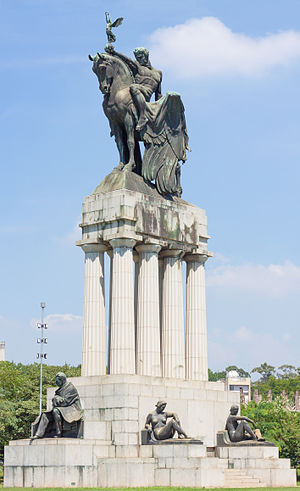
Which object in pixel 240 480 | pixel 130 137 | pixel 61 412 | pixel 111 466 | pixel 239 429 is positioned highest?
pixel 130 137

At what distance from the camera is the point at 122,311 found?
35812mm

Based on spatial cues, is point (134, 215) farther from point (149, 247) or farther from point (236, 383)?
point (236, 383)

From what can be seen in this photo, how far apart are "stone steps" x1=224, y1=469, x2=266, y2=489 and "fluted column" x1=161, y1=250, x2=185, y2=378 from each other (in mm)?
6267

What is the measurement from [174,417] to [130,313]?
5411mm

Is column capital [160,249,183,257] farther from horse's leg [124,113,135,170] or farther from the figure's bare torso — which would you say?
the figure's bare torso

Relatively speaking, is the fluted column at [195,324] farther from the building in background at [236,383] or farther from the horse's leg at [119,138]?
the building in background at [236,383]

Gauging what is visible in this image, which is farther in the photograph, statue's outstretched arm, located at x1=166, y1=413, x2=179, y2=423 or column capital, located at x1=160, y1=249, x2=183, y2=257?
column capital, located at x1=160, y1=249, x2=183, y2=257

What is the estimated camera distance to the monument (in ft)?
102

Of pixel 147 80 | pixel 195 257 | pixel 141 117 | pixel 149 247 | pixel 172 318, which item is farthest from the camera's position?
pixel 147 80

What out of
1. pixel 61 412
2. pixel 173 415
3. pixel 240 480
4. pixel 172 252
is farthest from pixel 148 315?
pixel 240 480

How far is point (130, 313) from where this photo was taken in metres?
36.0

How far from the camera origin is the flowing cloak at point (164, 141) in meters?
39.7

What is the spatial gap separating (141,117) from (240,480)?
1747 cm

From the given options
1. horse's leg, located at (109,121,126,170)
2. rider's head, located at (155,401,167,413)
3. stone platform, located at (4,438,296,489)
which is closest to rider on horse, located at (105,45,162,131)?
horse's leg, located at (109,121,126,170)
